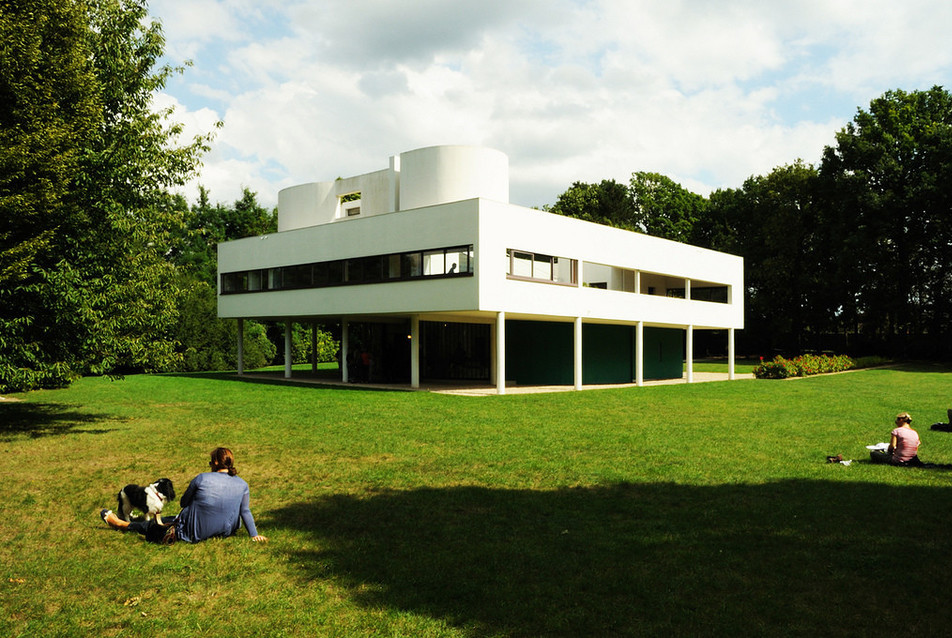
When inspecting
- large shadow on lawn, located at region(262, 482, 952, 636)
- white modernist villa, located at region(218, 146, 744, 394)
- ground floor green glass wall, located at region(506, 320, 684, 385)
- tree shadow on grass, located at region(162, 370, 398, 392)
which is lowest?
tree shadow on grass, located at region(162, 370, 398, 392)

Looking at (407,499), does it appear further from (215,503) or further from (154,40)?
(154,40)

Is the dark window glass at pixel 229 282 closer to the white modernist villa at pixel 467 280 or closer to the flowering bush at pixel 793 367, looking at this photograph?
the white modernist villa at pixel 467 280

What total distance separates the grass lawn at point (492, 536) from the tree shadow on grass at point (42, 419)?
0.73ft

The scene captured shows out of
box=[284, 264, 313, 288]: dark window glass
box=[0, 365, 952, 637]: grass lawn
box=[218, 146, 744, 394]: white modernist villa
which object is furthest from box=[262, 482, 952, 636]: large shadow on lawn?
box=[284, 264, 313, 288]: dark window glass

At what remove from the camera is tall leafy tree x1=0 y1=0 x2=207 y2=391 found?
1303 centimetres

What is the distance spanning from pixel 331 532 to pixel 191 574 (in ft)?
5.17

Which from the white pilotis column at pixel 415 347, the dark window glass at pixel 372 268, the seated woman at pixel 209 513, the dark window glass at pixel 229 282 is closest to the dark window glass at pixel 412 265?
the dark window glass at pixel 372 268

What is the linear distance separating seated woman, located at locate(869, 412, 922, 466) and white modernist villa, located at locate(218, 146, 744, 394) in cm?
1430

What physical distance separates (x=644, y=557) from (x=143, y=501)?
210 inches

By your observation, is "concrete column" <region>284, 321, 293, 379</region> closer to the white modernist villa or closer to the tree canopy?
the white modernist villa

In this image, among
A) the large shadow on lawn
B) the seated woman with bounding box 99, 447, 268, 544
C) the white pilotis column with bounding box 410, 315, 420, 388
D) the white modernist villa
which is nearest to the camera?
A: the large shadow on lawn

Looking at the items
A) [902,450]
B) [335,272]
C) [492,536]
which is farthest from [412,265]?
[492,536]

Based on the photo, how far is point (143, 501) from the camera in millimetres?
7500

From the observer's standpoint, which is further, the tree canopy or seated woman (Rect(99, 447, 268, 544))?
the tree canopy
